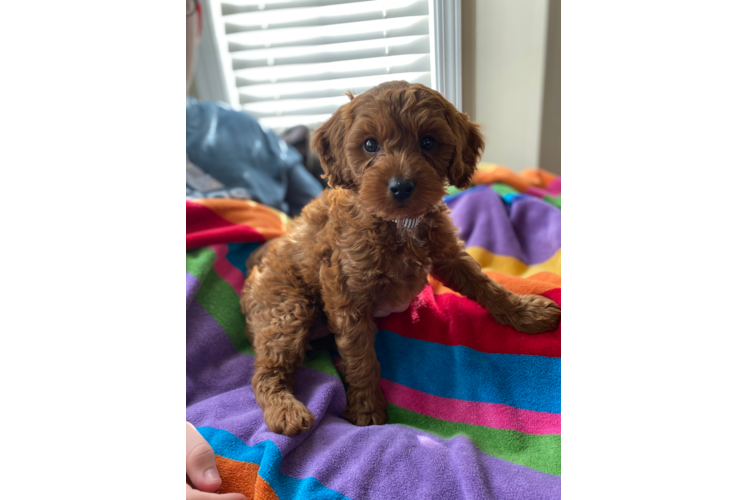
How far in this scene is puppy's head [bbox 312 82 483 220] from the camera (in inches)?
37.6

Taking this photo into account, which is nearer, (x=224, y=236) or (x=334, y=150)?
(x=334, y=150)

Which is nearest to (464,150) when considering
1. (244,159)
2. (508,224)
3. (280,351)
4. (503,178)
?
(280,351)

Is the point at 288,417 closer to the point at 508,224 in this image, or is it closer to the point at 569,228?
the point at 569,228

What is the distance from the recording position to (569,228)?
555 mm

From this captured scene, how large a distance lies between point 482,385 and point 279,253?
805 millimetres

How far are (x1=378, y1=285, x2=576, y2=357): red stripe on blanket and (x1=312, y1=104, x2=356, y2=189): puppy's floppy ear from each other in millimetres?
470

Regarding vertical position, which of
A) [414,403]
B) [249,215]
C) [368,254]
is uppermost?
[368,254]

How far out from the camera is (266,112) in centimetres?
146

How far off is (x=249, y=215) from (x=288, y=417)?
1116mm

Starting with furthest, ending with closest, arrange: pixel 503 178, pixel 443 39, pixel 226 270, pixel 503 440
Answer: pixel 503 178 < pixel 226 270 < pixel 503 440 < pixel 443 39

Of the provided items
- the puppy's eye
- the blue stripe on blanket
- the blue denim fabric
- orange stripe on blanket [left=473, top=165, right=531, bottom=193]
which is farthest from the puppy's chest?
the blue denim fabric

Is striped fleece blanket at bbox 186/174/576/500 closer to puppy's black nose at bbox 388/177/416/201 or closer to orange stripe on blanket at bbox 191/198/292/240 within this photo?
orange stripe on blanket at bbox 191/198/292/240

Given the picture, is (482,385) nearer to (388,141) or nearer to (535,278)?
(535,278)
